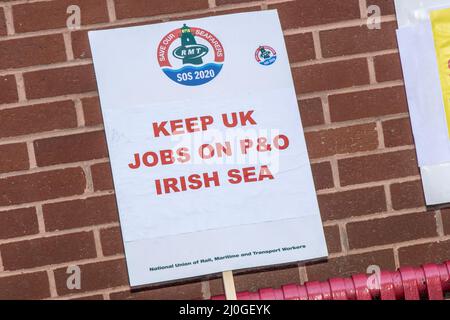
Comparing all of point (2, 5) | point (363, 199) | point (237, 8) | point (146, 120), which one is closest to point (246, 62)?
point (237, 8)

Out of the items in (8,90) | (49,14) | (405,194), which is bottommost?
(405,194)

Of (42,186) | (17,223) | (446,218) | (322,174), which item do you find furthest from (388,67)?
(17,223)

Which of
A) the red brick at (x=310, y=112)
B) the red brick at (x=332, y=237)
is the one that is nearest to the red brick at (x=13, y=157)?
the red brick at (x=310, y=112)

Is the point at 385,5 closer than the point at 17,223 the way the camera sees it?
No

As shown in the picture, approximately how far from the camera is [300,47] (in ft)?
9.51

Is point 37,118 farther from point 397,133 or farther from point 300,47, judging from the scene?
point 397,133

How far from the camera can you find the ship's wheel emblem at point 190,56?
9.25ft

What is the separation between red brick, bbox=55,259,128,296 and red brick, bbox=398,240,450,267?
35.0 inches

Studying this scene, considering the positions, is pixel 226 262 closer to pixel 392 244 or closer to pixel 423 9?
pixel 392 244

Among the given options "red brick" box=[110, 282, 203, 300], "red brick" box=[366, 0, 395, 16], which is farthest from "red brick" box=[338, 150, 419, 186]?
"red brick" box=[110, 282, 203, 300]

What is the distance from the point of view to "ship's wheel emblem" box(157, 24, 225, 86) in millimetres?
2820

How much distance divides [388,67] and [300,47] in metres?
0.29

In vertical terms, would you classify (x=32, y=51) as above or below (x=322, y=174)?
above

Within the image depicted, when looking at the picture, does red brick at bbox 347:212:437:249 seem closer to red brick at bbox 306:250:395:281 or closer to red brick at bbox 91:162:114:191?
red brick at bbox 306:250:395:281
